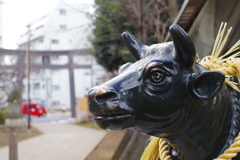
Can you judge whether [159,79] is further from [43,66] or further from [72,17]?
[72,17]

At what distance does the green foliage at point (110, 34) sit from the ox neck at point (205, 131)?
24.2 feet

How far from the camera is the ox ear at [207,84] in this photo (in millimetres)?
1075

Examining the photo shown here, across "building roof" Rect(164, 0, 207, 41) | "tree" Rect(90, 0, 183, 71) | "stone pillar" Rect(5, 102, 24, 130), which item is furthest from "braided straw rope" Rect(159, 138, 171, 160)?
"stone pillar" Rect(5, 102, 24, 130)

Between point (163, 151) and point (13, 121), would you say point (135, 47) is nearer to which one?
point (163, 151)

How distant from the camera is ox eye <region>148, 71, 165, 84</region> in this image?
1096 millimetres

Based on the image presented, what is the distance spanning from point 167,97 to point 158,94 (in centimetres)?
4

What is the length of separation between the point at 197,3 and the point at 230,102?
1.55 meters

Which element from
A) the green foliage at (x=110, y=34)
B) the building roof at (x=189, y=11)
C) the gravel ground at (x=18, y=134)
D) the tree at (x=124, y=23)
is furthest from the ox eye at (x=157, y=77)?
the gravel ground at (x=18, y=134)

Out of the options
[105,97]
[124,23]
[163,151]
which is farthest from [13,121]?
[105,97]

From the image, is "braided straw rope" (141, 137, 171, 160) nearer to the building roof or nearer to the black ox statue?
the black ox statue

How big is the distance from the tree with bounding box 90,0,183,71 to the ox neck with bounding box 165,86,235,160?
6225 millimetres

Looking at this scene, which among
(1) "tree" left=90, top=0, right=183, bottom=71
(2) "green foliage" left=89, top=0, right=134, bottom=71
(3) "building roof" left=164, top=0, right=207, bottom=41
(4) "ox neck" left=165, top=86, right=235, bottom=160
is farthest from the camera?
(2) "green foliage" left=89, top=0, right=134, bottom=71

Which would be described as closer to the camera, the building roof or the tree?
the building roof

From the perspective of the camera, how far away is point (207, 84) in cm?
111
